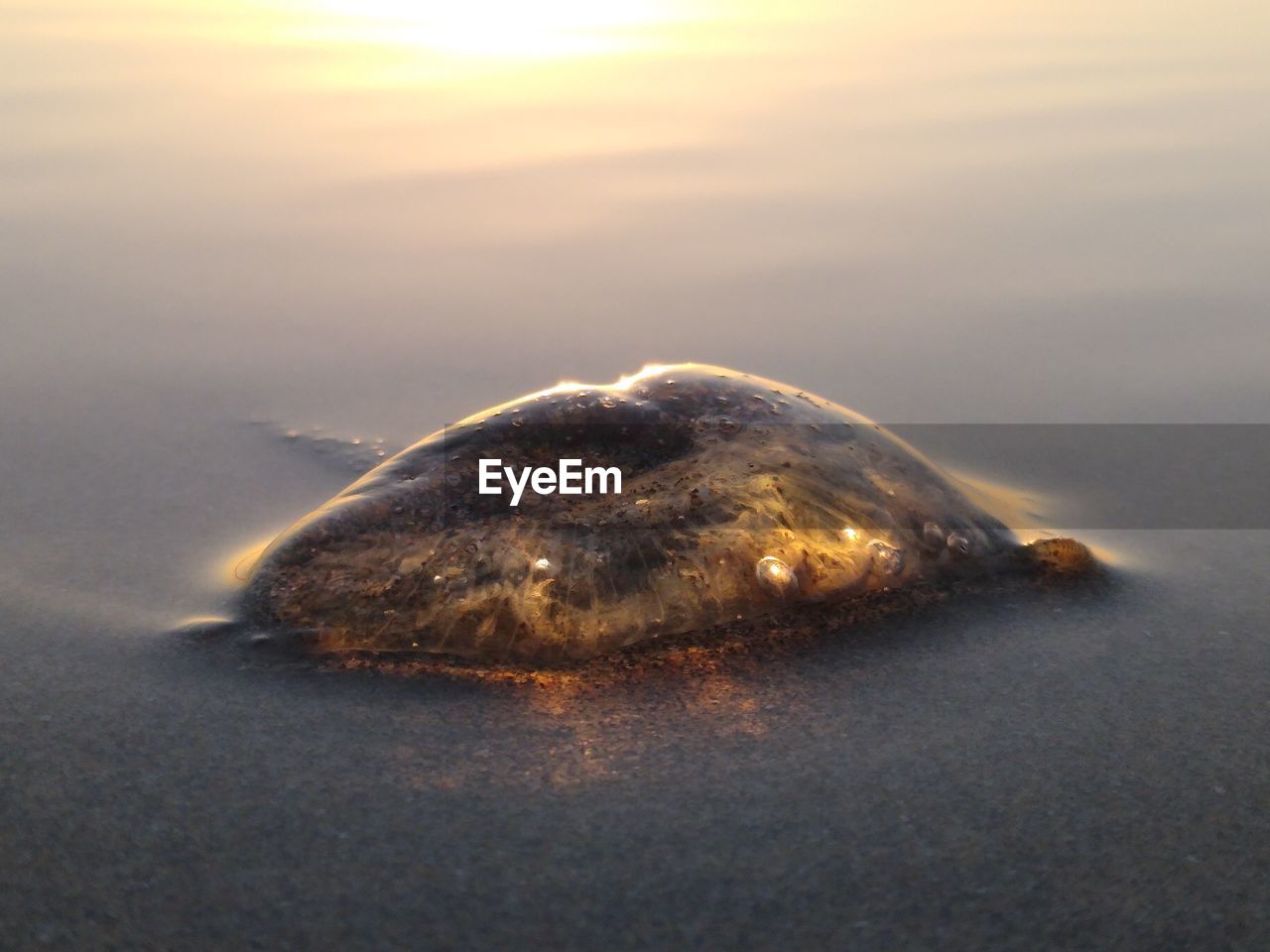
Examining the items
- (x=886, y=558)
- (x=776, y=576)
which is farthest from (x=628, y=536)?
(x=886, y=558)

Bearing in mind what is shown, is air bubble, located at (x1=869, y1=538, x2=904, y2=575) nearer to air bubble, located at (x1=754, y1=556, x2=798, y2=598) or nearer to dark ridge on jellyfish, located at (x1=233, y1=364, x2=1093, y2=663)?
dark ridge on jellyfish, located at (x1=233, y1=364, x2=1093, y2=663)

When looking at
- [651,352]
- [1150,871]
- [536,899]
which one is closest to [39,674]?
[536,899]

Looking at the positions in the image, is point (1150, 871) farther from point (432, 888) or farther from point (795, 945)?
point (432, 888)

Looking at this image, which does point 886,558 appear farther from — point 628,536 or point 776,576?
point 628,536

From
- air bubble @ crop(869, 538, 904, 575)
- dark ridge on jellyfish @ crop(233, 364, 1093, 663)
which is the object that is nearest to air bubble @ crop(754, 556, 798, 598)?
dark ridge on jellyfish @ crop(233, 364, 1093, 663)

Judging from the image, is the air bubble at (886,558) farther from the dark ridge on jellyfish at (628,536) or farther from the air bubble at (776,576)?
the air bubble at (776,576)

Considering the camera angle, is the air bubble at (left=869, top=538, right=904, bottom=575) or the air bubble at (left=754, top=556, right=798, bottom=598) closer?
the air bubble at (left=754, top=556, right=798, bottom=598)

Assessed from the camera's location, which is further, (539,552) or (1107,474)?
(1107,474)

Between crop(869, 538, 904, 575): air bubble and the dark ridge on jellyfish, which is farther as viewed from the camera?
crop(869, 538, 904, 575): air bubble
